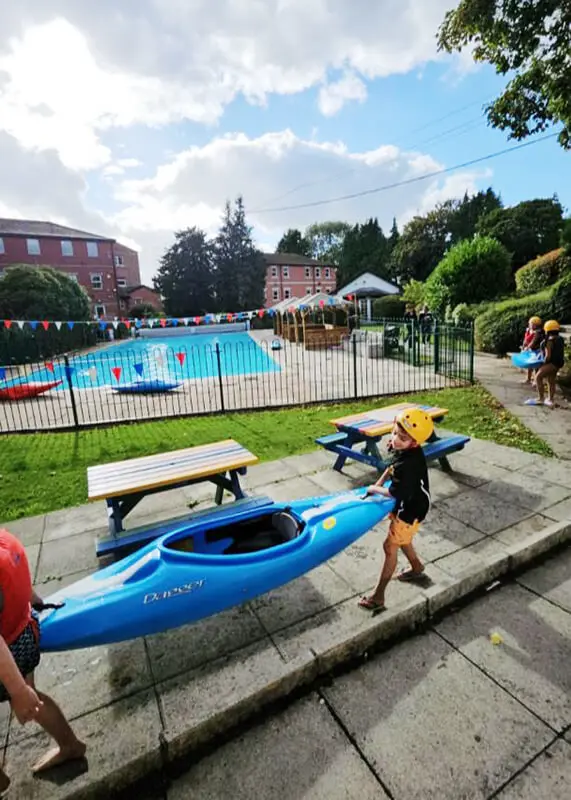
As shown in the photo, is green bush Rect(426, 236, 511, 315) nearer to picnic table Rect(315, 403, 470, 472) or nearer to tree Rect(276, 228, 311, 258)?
picnic table Rect(315, 403, 470, 472)

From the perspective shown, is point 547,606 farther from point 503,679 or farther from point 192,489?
A: point 192,489

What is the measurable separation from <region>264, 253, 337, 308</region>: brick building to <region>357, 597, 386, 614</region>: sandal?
62.4 meters

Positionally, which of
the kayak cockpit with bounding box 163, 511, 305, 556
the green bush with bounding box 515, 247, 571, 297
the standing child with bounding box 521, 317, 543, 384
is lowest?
the kayak cockpit with bounding box 163, 511, 305, 556

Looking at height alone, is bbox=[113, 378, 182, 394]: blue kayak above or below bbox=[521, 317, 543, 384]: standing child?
below

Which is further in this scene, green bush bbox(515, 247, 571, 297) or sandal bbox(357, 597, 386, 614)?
green bush bbox(515, 247, 571, 297)

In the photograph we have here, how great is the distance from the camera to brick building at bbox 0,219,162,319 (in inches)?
1753

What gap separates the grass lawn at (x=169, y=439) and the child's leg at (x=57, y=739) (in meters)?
3.13

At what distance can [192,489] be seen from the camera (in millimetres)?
4922

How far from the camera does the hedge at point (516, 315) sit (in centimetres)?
1411

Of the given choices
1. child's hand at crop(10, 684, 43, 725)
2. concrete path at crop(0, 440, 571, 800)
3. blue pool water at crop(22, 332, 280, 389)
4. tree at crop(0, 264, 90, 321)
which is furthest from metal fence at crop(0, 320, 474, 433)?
tree at crop(0, 264, 90, 321)

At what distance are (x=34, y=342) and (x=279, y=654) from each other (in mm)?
23990

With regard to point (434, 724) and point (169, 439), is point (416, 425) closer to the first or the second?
point (434, 724)

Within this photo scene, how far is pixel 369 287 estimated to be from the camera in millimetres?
41969

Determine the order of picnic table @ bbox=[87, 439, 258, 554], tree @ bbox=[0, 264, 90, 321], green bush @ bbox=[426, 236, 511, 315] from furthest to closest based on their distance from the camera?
tree @ bbox=[0, 264, 90, 321] → green bush @ bbox=[426, 236, 511, 315] → picnic table @ bbox=[87, 439, 258, 554]
